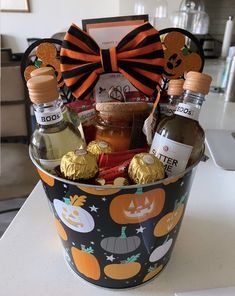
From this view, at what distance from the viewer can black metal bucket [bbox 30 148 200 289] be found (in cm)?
29

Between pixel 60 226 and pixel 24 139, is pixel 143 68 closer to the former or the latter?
pixel 60 226

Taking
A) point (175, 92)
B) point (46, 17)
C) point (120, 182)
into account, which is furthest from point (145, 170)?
point (46, 17)

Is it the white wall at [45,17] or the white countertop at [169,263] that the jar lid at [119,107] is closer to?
the white countertop at [169,263]

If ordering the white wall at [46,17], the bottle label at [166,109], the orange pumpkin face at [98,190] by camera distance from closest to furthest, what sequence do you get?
the orange pumpkin face at [98,190], the bottle label at [166,109], the white wall at [46,17]

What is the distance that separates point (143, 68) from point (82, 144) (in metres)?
0.12

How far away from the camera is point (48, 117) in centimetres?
32

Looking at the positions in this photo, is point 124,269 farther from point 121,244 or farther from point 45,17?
point 45,17

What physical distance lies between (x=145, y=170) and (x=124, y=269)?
0.15 meters

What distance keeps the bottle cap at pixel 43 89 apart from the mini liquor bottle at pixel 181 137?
0.13 meters

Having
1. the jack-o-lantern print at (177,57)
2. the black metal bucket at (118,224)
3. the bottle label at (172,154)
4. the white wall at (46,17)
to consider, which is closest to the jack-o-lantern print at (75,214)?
the black metal bucket at (118,224)

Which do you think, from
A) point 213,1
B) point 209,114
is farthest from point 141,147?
point 213,1

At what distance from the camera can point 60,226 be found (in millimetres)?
357

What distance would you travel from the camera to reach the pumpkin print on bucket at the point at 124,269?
0.35m

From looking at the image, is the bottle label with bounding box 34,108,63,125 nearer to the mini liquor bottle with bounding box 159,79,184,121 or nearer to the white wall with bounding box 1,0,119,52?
the mini liquor bottle with bounding box 159,79,184,121
